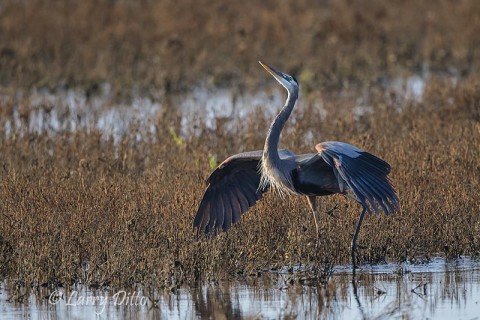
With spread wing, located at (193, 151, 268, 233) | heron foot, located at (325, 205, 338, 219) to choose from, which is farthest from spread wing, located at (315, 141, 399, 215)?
spread wing, located at (193, 151, 268, 233)

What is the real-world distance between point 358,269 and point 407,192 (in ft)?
3.87

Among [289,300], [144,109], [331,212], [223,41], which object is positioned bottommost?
[289,300]

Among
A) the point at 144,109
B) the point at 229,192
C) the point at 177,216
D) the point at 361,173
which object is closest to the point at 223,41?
the point at 144,109

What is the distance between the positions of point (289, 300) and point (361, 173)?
1.15 m

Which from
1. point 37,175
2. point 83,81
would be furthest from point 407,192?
point 83,81

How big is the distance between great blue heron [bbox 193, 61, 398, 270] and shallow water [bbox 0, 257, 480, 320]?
1.89 ft

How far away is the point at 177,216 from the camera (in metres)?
7.88

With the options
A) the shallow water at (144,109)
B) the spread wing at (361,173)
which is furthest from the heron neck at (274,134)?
the shallow water at (144,109)

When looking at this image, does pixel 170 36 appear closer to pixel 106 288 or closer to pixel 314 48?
pixel 314 48

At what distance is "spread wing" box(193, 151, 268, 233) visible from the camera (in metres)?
7.86

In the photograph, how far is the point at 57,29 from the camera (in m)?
18.9

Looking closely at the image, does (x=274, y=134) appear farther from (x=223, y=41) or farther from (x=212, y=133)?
(x=223, y=41)

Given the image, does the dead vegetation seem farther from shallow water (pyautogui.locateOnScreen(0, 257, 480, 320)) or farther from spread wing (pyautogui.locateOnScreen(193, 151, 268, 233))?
shallow water (pyautogui.locateOnScreen(0, 257, 480, 320))

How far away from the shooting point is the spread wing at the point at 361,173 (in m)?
7.02
